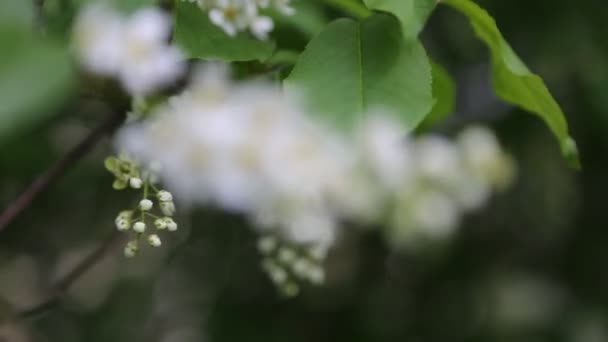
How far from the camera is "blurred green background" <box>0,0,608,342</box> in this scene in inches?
68.7

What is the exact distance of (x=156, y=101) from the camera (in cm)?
76

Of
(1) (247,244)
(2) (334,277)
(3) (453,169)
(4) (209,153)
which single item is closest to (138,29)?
(4) (209,153)

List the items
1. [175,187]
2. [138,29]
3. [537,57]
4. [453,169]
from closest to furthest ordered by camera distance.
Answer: [138,29] → [175,187] → [453,169] → [537,57]

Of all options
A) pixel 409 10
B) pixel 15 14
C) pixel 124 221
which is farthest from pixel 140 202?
pixel 15 14

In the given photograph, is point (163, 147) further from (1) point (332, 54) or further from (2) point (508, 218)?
(2) point (508, 218)

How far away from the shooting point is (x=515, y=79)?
754 mm

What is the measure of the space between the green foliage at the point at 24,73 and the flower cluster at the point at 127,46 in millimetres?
213

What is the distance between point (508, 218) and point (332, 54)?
1.41 meters

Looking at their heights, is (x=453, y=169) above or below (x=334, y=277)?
above

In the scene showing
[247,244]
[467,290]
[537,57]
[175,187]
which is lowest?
[467,290]

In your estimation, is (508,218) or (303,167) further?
(508,218)

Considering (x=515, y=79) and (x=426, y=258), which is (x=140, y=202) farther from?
(x=426, y=258)

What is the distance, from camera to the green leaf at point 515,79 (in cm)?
73

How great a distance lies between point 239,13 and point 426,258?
51.1 inches
